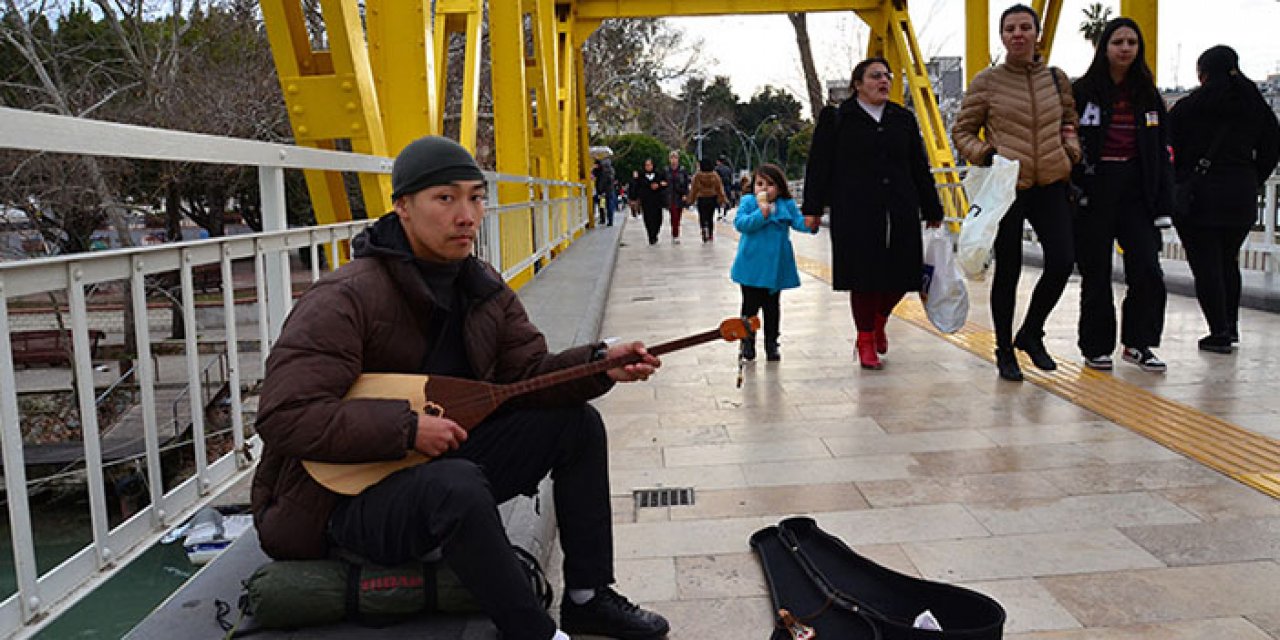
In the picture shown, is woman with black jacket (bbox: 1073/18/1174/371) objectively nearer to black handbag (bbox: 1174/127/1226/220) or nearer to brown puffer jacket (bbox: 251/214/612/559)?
black handbag (bbox: 1174/127/1226/220)

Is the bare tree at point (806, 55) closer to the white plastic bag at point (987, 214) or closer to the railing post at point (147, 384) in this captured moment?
the white plastic bag at point (987, 214)

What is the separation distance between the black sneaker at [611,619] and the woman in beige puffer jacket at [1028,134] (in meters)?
3.76

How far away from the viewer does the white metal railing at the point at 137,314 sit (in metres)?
1.91

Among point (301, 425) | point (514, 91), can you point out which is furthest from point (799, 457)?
point (514, 91)

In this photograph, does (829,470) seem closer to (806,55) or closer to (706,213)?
(706,213)

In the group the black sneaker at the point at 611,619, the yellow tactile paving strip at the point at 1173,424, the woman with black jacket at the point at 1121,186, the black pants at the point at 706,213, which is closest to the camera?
the black sneaker at the point at 611,619

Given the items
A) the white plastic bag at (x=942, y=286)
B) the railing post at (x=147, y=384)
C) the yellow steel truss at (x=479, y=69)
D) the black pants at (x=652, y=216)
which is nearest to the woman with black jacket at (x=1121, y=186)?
the white plastic bag at (x=942, y=286)

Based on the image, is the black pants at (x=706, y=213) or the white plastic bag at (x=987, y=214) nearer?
the white plastic bag at (x=987, y=214)

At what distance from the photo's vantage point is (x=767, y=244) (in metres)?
6.63

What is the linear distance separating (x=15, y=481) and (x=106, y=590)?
870 centimetres

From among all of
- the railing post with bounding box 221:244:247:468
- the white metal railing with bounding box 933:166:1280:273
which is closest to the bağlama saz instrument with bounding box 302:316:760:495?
the railing post with bounding box 221:244:247:468

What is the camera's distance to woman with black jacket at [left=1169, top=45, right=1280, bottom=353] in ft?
20.6

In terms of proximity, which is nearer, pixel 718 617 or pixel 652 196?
pixel 718 617

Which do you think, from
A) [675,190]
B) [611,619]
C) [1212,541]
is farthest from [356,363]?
[675,190]
